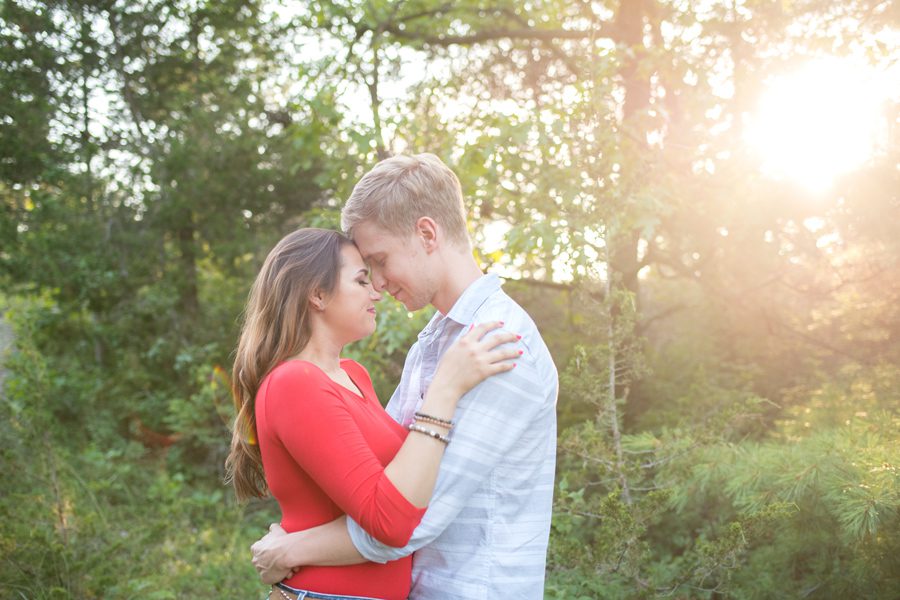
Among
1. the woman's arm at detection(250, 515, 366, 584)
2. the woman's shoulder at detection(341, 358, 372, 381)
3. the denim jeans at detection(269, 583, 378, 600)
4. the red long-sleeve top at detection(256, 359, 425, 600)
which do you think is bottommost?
the denim jeans at detection(269, 583, 378, 600)

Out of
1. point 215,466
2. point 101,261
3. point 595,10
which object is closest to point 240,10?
point 101,261

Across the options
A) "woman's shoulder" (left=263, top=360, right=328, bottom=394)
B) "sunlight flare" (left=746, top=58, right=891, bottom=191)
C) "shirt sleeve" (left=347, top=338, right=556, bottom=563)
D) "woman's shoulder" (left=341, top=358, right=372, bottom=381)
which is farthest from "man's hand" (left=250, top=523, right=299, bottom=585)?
"sunlight flare" (left=746, top=58, right=891, bottom=191)

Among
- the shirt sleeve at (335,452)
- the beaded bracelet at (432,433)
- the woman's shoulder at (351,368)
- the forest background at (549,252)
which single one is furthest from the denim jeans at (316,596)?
the forest background at (549,252)

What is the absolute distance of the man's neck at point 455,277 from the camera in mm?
1998

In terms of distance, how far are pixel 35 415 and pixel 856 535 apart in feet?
14.3

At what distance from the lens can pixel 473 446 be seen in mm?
1664

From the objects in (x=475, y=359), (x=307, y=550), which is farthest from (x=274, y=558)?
(x=475, y=359)

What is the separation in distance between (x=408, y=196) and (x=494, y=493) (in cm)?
76

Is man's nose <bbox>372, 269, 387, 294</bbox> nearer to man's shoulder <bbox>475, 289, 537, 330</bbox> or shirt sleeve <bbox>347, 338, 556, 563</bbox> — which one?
man's shoulder <bbox>475, 289, 537, 330</bbox>

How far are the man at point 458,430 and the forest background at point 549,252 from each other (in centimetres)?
110

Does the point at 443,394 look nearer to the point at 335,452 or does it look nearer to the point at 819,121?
the point at 335,452

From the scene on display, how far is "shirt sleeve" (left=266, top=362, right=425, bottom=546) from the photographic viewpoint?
1.59m

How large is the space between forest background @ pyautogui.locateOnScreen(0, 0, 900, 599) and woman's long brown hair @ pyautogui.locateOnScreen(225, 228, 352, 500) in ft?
4.33

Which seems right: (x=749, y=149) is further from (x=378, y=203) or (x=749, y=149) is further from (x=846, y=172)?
(x=378, y=203)
